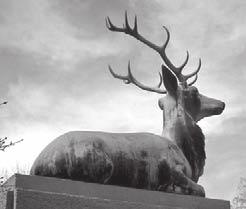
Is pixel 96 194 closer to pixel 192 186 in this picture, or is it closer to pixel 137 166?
pixel 137 166

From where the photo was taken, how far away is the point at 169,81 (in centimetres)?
635

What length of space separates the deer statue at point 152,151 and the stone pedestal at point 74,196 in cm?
22

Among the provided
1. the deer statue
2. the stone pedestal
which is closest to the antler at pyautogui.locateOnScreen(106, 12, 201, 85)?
the deer statue

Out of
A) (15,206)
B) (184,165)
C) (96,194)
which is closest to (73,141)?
(96,194)

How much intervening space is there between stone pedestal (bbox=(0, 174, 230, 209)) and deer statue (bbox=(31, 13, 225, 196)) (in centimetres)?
22

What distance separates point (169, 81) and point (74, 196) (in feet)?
7.27

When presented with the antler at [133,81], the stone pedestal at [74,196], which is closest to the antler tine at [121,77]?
the antler at [133,81]

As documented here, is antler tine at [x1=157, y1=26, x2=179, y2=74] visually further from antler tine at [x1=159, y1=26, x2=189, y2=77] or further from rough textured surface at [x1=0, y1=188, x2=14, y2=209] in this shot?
rough textured surface at [x1=0, y1=188, x2=14, y2=209]

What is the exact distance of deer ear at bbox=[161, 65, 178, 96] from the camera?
620cm

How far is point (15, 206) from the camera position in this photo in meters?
4.28

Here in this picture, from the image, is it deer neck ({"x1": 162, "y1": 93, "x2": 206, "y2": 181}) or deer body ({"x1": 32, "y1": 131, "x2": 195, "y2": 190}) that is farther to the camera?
deer neck ({"x1": 162, "y1": 93, "x2": 206, "y2": 181})

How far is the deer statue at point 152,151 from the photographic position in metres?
4.96

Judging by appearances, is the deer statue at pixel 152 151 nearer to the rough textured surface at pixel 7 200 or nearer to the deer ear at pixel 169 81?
the deer ear at pixel 169 81

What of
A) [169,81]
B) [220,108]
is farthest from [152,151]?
[220,108]
